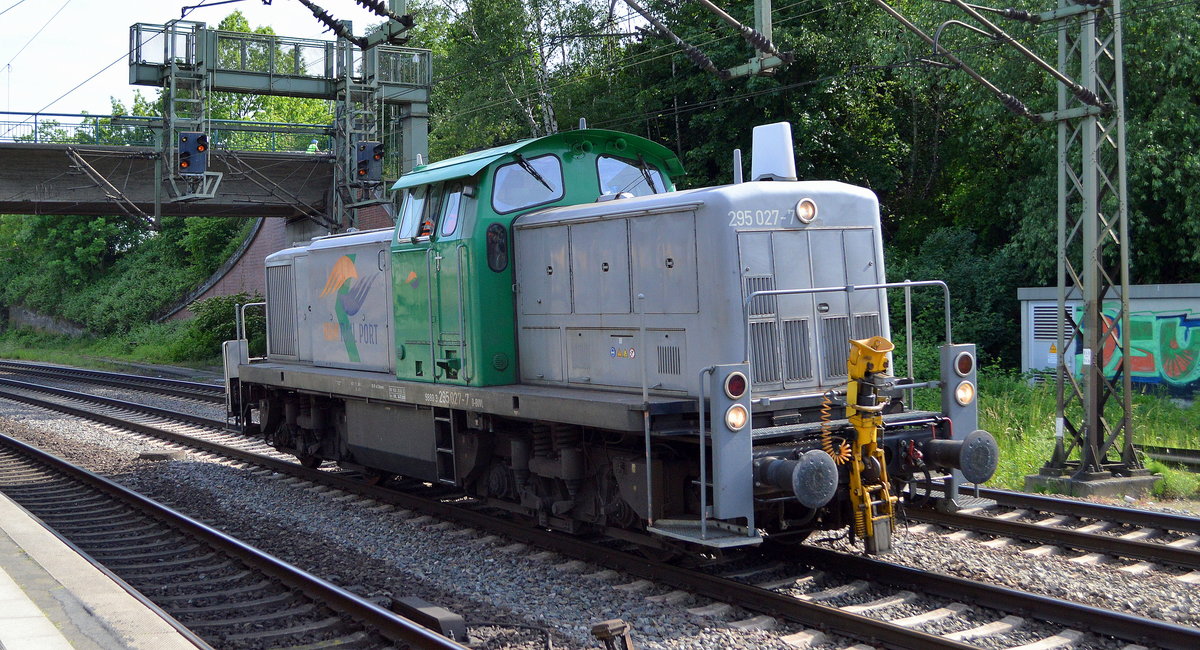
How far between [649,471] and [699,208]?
184 centimetres

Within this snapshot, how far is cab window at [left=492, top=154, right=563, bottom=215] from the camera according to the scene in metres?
8.52

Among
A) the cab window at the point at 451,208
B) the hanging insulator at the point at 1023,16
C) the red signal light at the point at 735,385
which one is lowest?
the red signal light at the point at 735,385

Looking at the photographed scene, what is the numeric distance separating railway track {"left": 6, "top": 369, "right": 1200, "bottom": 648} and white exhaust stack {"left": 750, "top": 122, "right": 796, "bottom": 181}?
2.80 meters

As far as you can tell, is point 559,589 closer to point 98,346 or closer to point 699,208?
point 699,208

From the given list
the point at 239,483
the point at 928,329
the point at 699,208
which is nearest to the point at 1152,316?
the point at 928,329

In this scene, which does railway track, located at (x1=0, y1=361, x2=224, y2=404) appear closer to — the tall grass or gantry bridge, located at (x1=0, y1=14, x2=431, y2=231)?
gantry bridge, located at (x1=0, y1=14, x2=431, y2=231)

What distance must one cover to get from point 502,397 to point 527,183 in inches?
76.2

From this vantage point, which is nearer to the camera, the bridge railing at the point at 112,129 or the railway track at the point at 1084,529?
the railway track at the point at 1084,529

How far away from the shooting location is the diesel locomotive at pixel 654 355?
6.56 m

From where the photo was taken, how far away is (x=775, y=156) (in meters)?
7.63

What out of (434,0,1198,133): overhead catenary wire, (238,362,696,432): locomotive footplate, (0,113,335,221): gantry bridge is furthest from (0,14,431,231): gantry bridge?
(238,362,696,432): locomotive footplate

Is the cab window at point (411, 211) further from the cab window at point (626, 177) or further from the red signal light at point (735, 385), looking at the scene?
the red signal light at point (735, 385)

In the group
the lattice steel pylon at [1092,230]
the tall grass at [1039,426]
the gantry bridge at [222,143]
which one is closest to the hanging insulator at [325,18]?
the gantry bridge at [222,143]

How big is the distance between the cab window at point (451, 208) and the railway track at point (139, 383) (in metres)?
13.2
